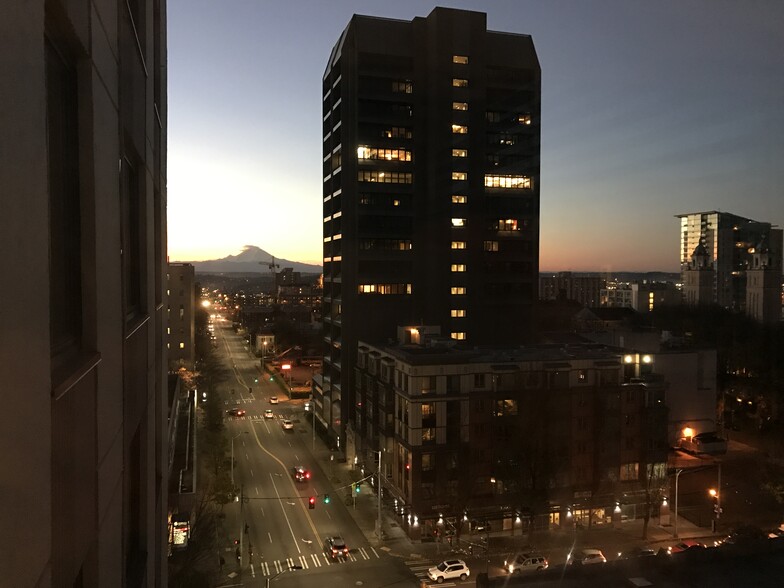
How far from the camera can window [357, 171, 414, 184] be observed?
3266 centimetres

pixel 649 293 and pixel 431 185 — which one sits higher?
pixel 431 185

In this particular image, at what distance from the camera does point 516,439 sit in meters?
22.1

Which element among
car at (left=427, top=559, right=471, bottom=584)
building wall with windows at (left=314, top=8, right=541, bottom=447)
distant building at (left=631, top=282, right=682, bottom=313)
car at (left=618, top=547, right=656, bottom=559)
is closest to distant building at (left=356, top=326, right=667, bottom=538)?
car at (left=618, top=547, right=656, bottom=559)

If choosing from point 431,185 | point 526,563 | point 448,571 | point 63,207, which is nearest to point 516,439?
point 526,563

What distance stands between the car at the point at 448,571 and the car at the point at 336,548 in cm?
337

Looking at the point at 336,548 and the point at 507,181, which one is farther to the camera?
the point at 507,181

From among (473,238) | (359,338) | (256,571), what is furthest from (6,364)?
(473,238)

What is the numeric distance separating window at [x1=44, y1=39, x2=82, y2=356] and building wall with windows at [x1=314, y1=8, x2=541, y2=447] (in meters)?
30.1

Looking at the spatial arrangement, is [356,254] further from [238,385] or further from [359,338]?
[238,385]

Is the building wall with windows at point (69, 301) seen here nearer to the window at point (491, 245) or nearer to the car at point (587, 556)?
the car at point (587, 556)

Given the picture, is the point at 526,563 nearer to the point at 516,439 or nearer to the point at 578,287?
the point at 516,439

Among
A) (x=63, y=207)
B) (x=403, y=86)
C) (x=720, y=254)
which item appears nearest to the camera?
(x=63, y=207)

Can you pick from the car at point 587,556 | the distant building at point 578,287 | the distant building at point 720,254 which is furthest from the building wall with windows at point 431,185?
the distant building at point 578,287

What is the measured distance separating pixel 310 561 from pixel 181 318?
37.3 meters
